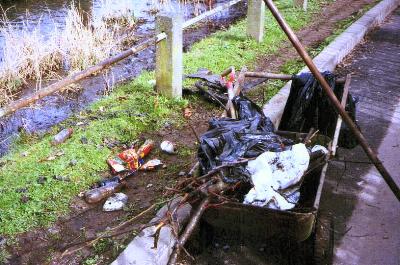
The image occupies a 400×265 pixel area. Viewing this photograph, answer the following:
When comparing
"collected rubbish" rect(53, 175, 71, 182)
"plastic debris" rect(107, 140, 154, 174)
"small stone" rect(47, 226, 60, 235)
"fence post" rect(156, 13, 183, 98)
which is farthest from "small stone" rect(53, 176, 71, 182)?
"fence post" rect(156, 13, 183, 98)

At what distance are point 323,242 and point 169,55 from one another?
3.15 meters

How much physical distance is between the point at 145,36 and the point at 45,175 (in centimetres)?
597

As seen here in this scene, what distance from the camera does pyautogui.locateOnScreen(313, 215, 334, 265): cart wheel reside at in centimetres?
324

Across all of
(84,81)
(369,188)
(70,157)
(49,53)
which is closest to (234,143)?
(369,188)

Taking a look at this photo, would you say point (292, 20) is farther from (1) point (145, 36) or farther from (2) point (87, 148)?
(2) point (87, 148)

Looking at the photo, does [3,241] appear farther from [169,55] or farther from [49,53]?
[49,53]

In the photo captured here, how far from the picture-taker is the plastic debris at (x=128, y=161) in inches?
175

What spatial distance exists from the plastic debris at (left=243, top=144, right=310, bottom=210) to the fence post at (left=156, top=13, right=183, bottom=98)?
256 cm

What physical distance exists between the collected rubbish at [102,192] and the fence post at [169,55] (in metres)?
1.87

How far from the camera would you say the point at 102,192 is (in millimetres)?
4062

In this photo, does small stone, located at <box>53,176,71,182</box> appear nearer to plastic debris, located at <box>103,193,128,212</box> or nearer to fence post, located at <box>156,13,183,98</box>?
plastic debris, located at <box>103,193,128,212</box>

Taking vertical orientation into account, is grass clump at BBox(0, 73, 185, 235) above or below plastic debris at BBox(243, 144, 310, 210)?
below

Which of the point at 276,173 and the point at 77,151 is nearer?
the point at 276,173

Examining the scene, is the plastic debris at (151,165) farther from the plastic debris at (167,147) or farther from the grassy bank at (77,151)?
the grassy bank at (77,151)
